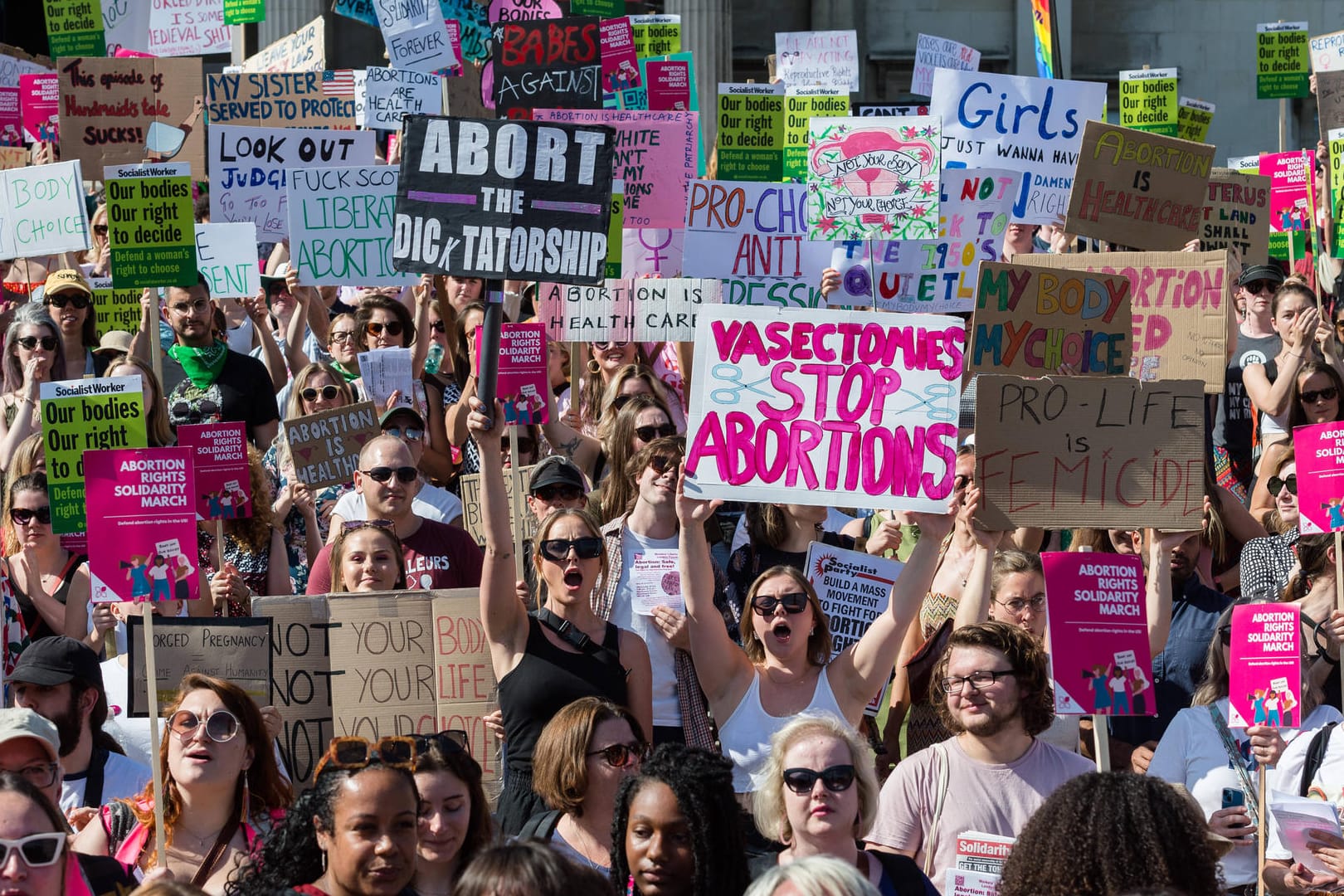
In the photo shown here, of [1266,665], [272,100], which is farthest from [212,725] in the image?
[272,100]

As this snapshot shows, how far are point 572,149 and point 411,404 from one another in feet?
8.70

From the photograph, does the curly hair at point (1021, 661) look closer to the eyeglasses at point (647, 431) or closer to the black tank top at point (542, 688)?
the black tank top at point (542, 688)

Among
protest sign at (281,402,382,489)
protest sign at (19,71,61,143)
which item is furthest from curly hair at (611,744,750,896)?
protest sign at (19,71,61,143)

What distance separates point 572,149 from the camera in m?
7.00

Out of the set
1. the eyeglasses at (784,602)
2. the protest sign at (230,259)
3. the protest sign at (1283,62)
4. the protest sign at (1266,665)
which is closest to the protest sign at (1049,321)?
the eyeglasses at (784,602)

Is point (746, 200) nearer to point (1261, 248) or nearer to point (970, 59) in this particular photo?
point (1261, 248)

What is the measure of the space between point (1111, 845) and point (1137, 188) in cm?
611

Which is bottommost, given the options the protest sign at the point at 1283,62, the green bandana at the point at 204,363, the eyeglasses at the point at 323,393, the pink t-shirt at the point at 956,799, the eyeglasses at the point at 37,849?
the pink t-shirt at the point at 956,799

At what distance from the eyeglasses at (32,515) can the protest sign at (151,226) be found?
2275mm

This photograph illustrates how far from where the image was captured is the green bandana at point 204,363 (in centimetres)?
977

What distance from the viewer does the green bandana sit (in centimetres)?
977

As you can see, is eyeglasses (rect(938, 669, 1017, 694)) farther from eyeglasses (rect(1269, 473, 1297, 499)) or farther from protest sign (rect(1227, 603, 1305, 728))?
eyeglasses (rect(1269, 473, 1297, 499))

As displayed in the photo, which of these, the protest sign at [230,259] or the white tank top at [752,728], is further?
the protest sign at [230,259]

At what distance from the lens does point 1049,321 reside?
7469mm
